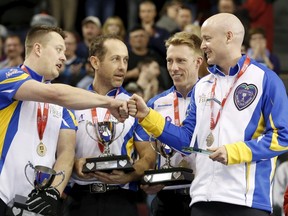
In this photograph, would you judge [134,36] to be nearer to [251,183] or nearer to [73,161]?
[73,161]

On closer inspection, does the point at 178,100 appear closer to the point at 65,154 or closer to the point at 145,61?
the point at 65,154

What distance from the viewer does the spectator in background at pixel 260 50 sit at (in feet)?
41.9

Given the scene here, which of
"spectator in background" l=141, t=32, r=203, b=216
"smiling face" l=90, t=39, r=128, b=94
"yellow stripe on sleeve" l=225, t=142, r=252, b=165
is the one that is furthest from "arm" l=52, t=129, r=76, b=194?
"yellow stripe on sleeve" l=225, t=142, r=252, b=165

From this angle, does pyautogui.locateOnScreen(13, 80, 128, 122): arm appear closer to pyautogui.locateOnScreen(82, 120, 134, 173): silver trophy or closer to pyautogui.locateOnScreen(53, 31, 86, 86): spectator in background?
pyautogui.locateOnScreen(82, 120, 134, 173): silver trophy

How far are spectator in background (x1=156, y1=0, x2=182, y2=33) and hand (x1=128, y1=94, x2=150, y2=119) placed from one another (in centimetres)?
692

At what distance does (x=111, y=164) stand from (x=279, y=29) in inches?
321

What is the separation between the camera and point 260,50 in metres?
12.8

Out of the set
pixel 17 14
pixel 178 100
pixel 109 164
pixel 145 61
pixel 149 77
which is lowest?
pixel 109 164

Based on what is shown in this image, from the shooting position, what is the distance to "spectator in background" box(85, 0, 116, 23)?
15.1 m

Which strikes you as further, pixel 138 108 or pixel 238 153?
pixel 138 108

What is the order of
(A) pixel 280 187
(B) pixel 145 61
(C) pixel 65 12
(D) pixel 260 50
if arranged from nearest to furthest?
(A) pixel 280 187 → (B) pixel 145 61 → (D) pixel 260 50 → (C) pixel 65 12

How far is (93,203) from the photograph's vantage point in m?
7.80

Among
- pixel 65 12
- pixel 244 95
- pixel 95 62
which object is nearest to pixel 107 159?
pixel 95 62

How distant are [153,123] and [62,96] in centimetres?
72
